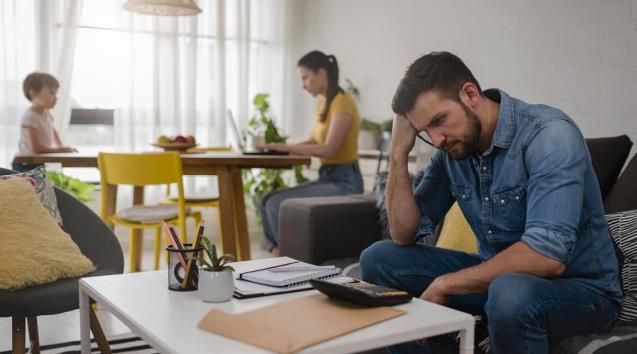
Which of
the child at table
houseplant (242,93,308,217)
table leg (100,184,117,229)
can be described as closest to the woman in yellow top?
table leg (100,184,117,229)

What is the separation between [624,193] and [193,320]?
143 cm

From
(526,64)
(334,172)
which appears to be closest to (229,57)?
(334,172)

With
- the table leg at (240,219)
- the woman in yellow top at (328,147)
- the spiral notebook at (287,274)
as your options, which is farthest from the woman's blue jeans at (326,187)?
the spiral notebook at (287,274)

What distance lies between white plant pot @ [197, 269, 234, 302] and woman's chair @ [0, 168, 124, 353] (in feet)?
2.09

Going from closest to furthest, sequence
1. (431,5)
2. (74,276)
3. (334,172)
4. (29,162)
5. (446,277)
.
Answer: (446,277), (74,276), (29,162), (334,172), (431,5)

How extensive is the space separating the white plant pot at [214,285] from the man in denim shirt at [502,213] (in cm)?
46

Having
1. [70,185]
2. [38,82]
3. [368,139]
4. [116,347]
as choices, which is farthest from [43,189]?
[368,139]

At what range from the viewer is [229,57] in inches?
207

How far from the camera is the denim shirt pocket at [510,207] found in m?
1.53

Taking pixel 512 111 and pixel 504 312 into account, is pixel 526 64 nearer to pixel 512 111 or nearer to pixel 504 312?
pixel 512 111

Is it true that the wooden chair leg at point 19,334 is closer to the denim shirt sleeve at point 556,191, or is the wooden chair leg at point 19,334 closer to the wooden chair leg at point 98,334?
the wooden chair leg at point 98,334

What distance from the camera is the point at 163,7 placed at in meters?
3.92

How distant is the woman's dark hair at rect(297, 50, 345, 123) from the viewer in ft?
11.6

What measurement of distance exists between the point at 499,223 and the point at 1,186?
149 cm
